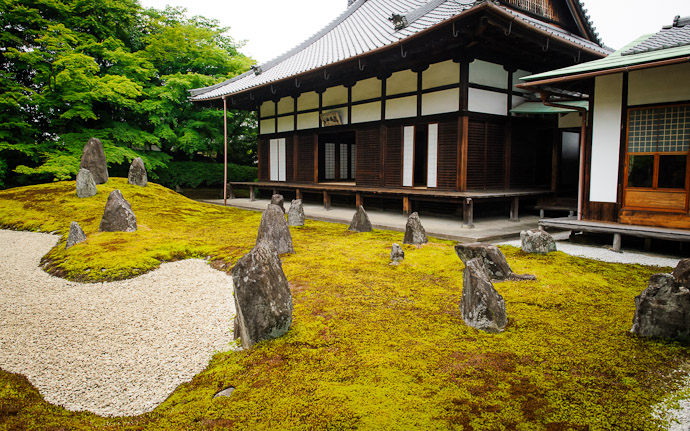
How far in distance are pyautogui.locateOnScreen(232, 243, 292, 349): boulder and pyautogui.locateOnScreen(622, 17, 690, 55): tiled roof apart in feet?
26.0

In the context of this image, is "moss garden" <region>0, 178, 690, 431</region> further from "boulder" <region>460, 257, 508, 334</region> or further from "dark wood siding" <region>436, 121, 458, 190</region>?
"dark wood siding" <region>436, 121, 458, 190</region>

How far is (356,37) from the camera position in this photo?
45.5 ft

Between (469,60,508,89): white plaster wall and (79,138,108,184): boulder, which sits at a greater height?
(469,60,508,89): white plaster wall

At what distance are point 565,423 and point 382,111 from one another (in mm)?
10795

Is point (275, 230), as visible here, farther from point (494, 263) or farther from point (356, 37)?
point (356, 37)

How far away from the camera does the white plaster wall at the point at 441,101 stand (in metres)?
10.3

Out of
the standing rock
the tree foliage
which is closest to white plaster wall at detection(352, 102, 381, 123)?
the standing rock

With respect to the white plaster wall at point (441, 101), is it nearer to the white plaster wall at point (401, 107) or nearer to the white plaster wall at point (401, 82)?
the white plaster wall at point (401, 107)

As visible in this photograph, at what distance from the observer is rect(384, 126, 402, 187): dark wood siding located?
11.8 meters

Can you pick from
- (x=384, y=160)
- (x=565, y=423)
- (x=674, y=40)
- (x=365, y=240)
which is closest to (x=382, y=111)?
(x=384, y=160)

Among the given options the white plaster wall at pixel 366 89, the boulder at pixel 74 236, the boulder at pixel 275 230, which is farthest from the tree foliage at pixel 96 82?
the boulder at pixel 275 230

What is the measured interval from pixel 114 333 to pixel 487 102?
32.8 ft

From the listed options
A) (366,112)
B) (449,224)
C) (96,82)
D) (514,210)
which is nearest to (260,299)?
(449,224)

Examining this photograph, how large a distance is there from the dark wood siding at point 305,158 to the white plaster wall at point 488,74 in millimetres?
6916
